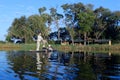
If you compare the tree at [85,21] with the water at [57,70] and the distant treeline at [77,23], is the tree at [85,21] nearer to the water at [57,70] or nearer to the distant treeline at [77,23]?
the distant treeline at [77,23]

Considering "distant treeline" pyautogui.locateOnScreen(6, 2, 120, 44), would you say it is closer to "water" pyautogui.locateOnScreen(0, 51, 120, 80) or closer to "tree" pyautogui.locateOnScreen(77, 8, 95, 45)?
"tree" pyautogui.locateOnScreen(77, 8, 95, 45)

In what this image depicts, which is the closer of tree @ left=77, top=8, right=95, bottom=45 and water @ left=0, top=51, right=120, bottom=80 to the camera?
water @ left=0, top=51, right=120, bottom=80

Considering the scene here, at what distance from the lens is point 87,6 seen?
98.6 metres

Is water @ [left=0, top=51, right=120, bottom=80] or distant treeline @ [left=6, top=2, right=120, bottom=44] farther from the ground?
distant treeline @ [left=6, top=2, right=120, bottom=44]

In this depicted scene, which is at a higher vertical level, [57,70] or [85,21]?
[85,21]

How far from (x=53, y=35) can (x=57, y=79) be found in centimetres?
10235

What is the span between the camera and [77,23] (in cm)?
9812

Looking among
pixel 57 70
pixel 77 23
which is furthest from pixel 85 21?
pixel 57 70

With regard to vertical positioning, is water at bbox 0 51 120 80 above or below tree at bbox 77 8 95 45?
below

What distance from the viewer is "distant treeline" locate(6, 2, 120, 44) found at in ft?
316

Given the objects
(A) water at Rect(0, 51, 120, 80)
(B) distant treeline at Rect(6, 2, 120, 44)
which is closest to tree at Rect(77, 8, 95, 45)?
(B) distant treeline at Rect(6, 2, 120, 44)

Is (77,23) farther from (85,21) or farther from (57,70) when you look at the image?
(57,70)

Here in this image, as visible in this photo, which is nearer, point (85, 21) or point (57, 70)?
point (57, 70)

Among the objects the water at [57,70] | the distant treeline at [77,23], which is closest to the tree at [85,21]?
the distant treeline at [77,23]
